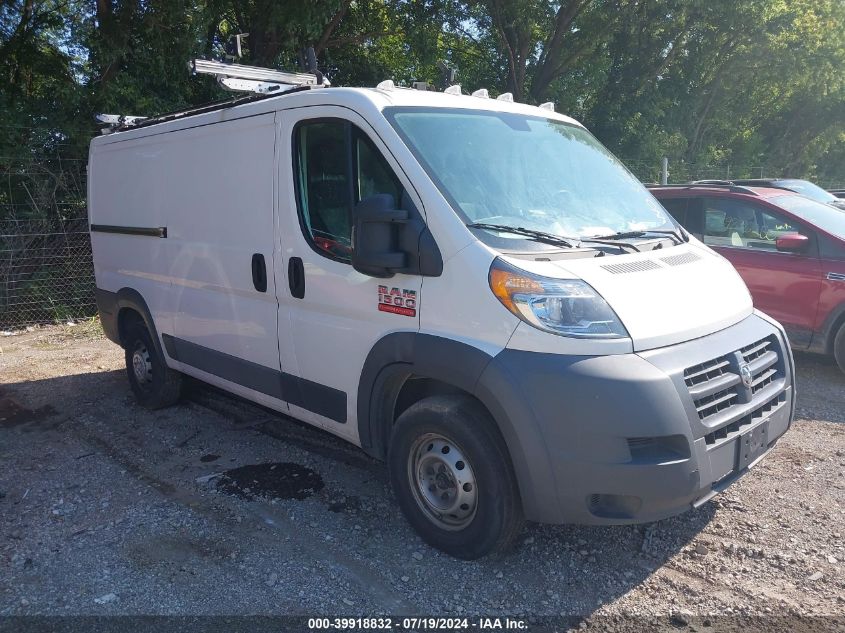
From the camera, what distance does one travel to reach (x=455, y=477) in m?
3.37

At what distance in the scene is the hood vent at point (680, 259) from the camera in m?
3.50

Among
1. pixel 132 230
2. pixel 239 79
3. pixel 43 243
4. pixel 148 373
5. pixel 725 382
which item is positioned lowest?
pixel 148 373

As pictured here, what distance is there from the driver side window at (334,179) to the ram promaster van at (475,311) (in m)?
0.01

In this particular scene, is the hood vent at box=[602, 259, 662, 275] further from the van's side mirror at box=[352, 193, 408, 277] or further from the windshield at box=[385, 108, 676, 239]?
the van's side mirror at box=[352, 193, 408, 277]

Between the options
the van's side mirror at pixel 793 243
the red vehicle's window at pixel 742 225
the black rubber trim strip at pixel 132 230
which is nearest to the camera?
the black rubber trim strip at pixel 132 230

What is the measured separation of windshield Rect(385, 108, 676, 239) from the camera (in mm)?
3502

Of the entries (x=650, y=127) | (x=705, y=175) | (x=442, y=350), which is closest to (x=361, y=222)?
(x=442, y=350)

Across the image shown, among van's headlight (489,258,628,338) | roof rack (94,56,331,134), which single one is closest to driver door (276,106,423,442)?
van's headlight (489,258,628,338)

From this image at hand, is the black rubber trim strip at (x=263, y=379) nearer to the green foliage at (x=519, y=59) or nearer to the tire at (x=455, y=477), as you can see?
the tire at (x=455, y=477)

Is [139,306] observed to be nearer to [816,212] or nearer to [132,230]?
[132,230]

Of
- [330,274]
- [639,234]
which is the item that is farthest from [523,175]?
[330,274]

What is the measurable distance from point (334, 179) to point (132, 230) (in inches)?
106

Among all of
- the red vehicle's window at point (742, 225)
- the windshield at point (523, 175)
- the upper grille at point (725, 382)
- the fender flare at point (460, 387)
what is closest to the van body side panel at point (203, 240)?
the fender flare at point (460, 387)

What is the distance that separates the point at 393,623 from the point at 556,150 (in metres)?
2.71
